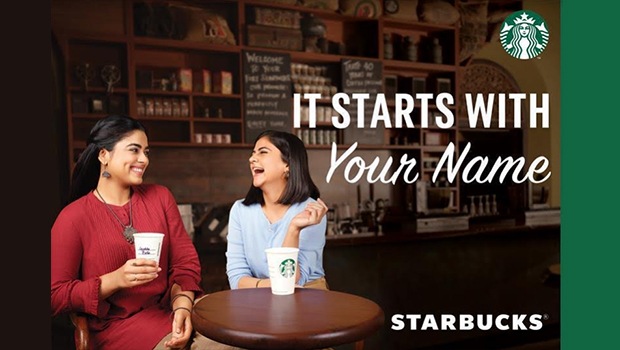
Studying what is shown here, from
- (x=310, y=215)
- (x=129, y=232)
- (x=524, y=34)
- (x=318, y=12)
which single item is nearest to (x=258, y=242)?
(x=310, y=215)

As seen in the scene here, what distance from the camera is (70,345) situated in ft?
11.7

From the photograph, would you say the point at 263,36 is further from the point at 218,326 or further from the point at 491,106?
the point at 218,326

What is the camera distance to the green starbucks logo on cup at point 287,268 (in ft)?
8.73

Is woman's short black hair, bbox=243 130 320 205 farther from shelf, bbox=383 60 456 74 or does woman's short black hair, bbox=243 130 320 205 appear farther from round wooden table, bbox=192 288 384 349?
shelf, bbox=383 60 456 74

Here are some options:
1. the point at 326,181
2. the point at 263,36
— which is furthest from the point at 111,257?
the point at 263,36

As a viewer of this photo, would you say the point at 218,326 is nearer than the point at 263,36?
Yes

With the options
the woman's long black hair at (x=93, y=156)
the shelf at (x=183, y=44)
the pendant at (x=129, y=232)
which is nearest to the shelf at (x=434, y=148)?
the shelf at (x=183, y=44)

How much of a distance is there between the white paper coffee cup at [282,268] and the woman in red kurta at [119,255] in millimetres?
558

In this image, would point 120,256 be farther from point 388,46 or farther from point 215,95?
point 388,46

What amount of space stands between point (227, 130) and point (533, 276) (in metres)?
2.47

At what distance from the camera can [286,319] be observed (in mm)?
2365

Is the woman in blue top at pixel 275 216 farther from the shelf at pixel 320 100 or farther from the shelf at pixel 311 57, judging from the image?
the shelf at pixel 311 57

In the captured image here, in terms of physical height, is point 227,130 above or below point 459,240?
above

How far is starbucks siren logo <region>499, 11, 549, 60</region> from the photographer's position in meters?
4.22
